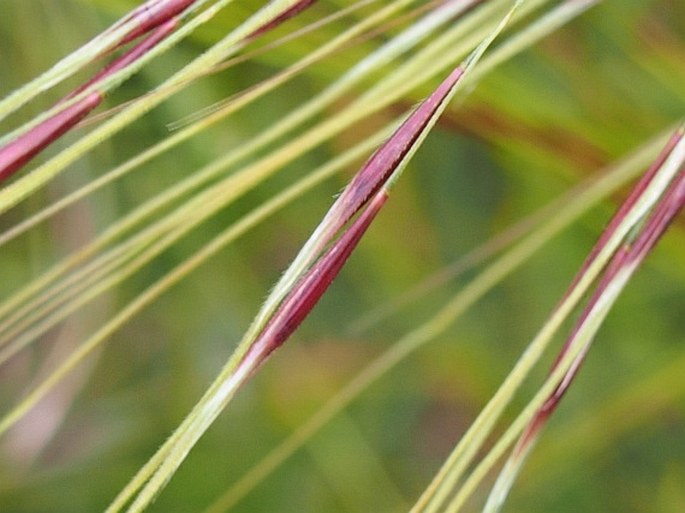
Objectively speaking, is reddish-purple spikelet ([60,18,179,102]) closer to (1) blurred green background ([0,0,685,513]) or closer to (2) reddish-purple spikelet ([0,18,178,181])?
(2) reddish-purple spikelet ([0,18,178,181])

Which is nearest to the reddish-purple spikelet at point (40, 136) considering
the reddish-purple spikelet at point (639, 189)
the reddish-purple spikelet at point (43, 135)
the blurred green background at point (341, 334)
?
the reddish-purple spikelet at point (43, 135)

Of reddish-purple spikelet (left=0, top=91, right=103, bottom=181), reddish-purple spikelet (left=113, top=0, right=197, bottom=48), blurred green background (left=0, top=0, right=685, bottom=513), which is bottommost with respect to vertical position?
blurred green background (left=0, top=0, right=685, bottom=513)

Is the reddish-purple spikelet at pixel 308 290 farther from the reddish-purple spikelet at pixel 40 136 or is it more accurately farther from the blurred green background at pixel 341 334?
the blurred green background at pixel 341 334

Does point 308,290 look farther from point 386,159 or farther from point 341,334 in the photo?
point 341,334

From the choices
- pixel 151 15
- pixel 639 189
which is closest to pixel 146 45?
pixel 151 15

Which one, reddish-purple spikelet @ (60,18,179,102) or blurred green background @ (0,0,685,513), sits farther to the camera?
blurred green background @ (0,0,685,513)

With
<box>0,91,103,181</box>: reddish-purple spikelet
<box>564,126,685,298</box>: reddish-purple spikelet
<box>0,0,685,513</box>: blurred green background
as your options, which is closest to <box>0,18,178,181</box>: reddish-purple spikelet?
<box>0,91,103,181</box>: reddish-purple spikelet

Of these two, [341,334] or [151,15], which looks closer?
[151,15]
